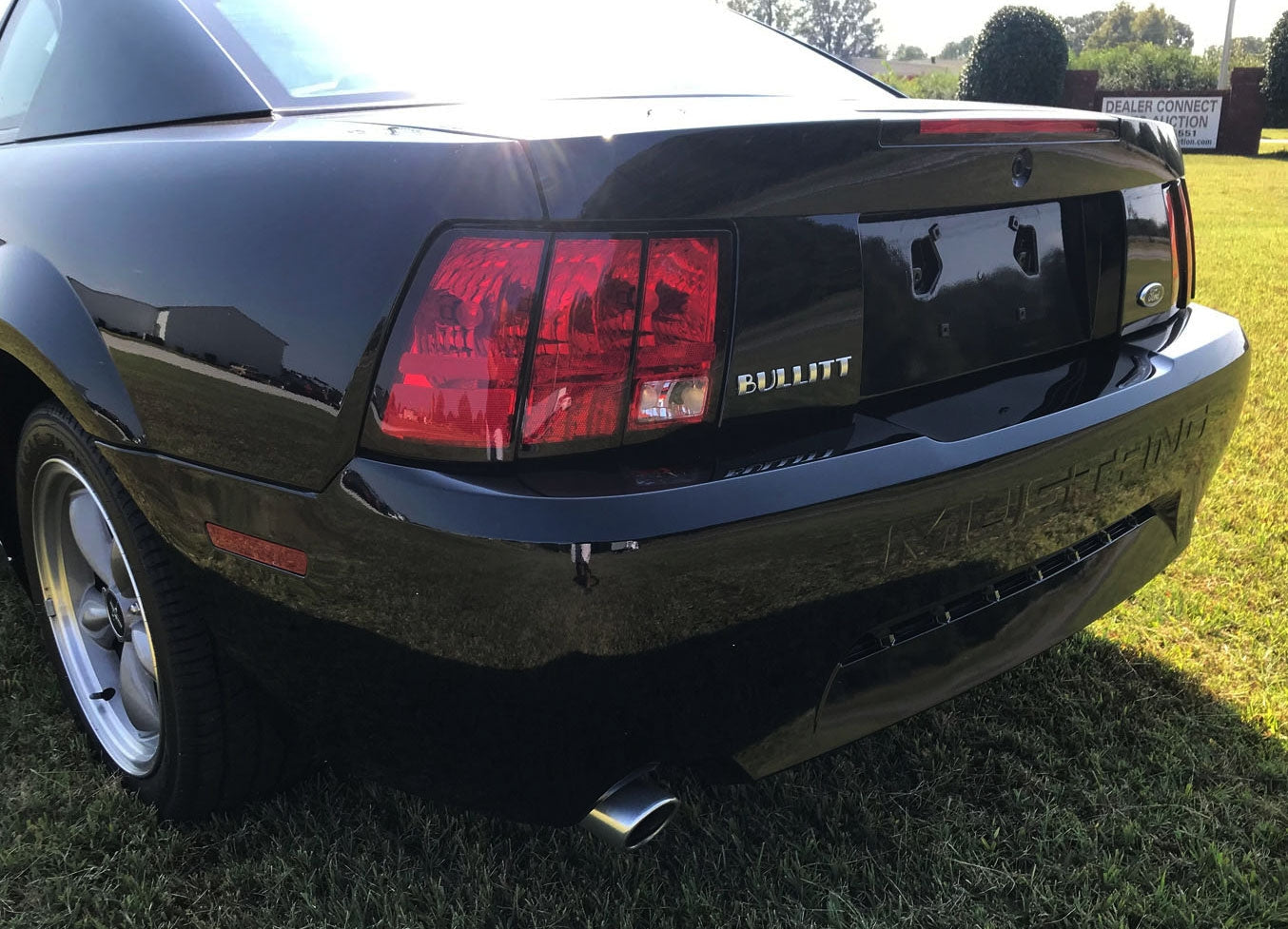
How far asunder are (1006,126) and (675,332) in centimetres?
71

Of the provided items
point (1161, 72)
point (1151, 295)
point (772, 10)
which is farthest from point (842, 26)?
point (1151, 295)

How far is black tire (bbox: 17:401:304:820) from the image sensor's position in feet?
5.94

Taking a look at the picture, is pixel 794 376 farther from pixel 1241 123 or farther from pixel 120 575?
pixel 1241 123

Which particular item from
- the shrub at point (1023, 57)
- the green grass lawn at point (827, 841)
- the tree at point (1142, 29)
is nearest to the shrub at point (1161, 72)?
the shrub at point (1023, 57)

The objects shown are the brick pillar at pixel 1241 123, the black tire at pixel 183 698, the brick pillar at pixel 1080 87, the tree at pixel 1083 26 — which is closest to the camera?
the black tire at pixel 183 698

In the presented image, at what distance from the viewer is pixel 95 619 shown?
2.29 m

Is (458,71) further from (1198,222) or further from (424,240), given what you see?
(1198,222)

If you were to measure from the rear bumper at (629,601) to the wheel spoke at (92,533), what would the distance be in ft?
1.34

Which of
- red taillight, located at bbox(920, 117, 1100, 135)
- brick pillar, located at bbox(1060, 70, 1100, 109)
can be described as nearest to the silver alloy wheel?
red taillight, located at bbox(920, 117, 1100, 135)

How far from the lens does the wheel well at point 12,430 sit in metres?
2.10

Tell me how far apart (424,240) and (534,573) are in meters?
0.45

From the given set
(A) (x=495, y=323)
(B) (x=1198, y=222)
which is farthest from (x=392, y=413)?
(B) (x=1198, y=222)

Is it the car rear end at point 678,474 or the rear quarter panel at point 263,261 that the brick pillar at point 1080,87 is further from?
the rear quarter panel at point 263,261

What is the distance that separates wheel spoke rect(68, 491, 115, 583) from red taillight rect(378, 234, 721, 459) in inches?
40.3
